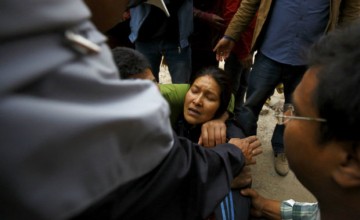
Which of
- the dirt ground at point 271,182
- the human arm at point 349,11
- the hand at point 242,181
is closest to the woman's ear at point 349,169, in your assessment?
the hand at point 242,181

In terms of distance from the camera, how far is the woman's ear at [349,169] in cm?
84

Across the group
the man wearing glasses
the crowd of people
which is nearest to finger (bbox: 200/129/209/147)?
the crowd of people

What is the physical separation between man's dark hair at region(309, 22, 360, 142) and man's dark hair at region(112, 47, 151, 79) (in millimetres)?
1234

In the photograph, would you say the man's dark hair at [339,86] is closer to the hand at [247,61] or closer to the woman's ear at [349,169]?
the woman's ear at [349,169]

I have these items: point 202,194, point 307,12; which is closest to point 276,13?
point 307,12

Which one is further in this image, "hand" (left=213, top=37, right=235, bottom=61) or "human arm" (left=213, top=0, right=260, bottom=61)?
"hand" (left=213, top=37, right=235, bottom=61)

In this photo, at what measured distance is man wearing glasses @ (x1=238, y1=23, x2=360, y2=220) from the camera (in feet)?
2.60

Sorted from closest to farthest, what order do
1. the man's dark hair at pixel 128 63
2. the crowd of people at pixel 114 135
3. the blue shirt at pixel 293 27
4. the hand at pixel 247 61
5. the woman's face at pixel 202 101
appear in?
the crowd of people at pixel 114 135
the man's dark hair at pixel 128 63
the woman's face at pixel 202 101
the blue shirt at pixel 293 27
the hand at pixel 247 61

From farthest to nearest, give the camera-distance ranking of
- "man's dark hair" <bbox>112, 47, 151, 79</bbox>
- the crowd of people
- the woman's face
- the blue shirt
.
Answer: the blue shirt → the woman's face → "man's dark hair" <bbox>112, 47, 151, 79</bbox> → the crowd of people

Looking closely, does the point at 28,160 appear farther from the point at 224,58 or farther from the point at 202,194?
the point at 224,58

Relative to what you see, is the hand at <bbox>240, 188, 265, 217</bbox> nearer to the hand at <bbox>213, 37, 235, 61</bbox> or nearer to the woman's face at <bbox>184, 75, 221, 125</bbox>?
the woman's face at <bbox>184, 75, 221, 125</bbox>

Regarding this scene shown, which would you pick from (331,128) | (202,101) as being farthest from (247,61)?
(331,128)

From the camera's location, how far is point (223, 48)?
2.89 m

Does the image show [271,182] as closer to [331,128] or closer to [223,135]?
[223,135]
